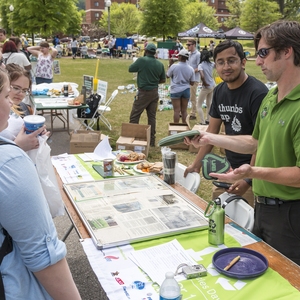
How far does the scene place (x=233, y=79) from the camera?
3.16 metres

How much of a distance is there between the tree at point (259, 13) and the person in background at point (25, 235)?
4377 centimetres

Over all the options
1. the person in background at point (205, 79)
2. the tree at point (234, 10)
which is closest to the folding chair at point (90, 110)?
the person in background at point (205, 79)

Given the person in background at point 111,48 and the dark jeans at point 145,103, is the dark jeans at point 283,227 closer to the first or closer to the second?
the dark jeans at point 145,103

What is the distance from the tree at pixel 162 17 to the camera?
37812 millimetres

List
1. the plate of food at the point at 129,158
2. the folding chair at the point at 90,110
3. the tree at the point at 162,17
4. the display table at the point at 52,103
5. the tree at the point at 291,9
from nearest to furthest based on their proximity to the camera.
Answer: the plate of food at the point at 129,158 < the display table at the point at 52,103 < the folding chair at the point at 90,110 < the tree at the point at 162,17 < the tree at the point at 291,9

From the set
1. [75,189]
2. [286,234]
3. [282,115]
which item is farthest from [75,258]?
[282,115]

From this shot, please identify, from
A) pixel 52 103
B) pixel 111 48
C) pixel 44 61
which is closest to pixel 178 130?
pixel 52 103

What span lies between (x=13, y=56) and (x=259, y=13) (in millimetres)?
38743

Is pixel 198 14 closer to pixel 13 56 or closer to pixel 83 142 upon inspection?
pixel 13 56

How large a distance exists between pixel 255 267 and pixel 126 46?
3601 centimetres

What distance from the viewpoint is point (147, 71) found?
7227 millimetres

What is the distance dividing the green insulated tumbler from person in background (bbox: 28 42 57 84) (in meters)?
7.97

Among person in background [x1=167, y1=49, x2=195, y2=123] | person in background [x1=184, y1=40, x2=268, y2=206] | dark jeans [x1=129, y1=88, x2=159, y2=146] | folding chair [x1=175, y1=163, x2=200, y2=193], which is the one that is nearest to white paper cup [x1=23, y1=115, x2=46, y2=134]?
folding chair [x1=175, y1=163, x2=200, y2=193]

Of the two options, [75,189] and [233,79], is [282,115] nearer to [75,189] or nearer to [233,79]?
[233,79]
